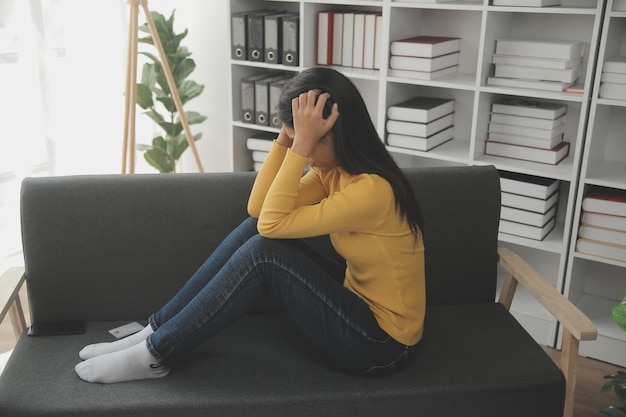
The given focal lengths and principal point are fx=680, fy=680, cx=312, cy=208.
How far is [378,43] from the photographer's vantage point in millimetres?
3127

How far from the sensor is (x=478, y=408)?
1.87m

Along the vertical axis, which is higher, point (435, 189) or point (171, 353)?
point (435, 189)

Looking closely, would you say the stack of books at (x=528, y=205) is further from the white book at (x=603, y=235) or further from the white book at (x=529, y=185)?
the white book at (x=603, y=235)

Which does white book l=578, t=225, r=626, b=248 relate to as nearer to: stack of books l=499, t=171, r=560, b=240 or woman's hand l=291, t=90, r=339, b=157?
stack of books l=499, t=171, r=560, b=240

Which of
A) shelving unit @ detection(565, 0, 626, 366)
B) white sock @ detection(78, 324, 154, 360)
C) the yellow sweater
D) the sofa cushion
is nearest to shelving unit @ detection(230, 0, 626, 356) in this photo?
shelving unit @ detection(565, 0, 626, 366)

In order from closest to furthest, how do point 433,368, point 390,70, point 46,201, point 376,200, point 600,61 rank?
point 376,200 → point 433,368 → point 46,201 → point 600,61 → point 390,70

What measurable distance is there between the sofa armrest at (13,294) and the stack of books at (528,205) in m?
1.90

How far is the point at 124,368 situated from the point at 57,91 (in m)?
2.04

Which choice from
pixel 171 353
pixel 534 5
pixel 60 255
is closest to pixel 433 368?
pixel 171 353

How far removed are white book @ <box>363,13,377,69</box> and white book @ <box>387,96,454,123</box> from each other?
0.82ft

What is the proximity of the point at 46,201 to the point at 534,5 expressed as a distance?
192cm

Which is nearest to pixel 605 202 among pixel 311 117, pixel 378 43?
pixel 378 43

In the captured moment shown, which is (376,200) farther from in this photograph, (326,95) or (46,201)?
(46,201)

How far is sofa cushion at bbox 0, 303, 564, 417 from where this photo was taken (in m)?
1.79
